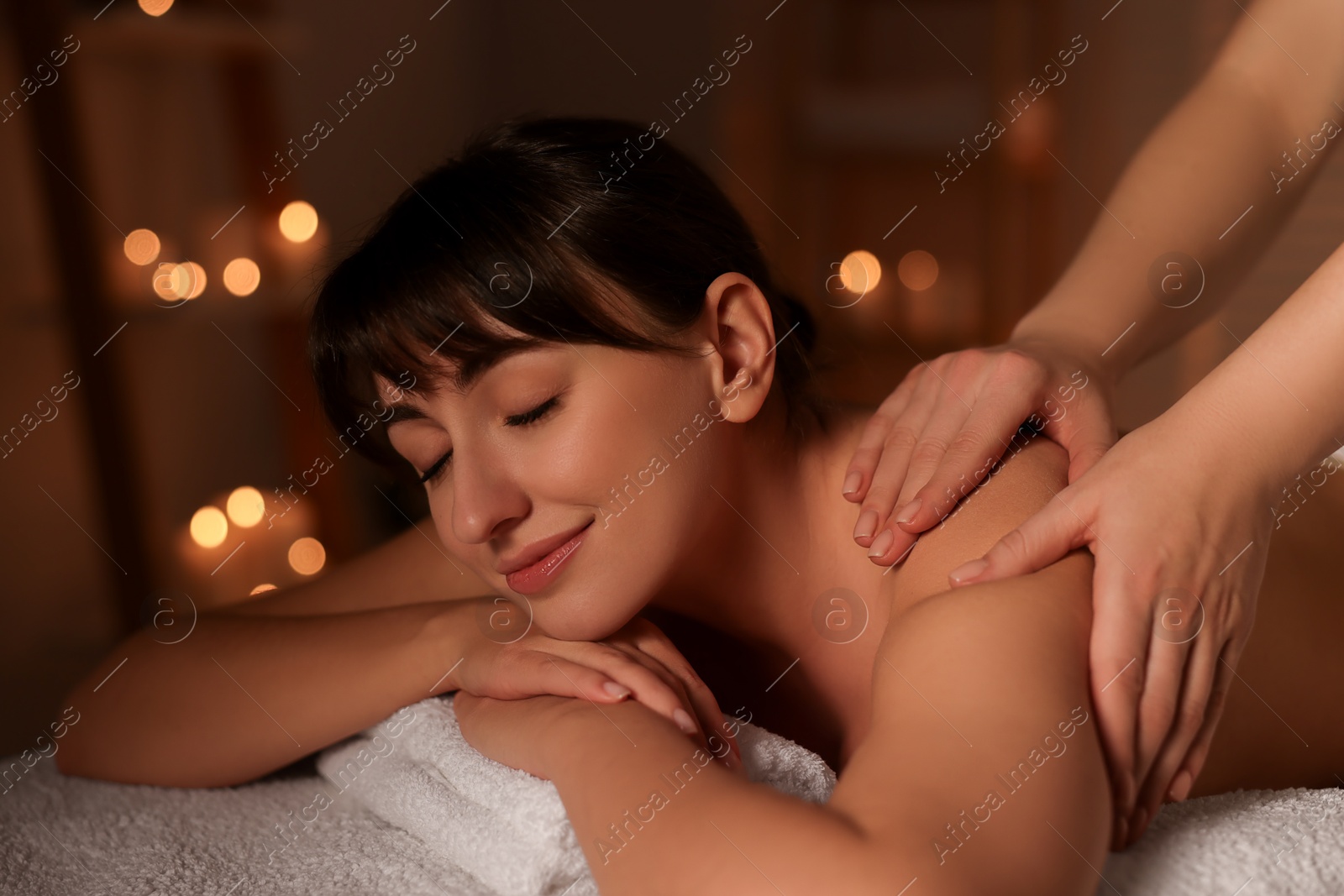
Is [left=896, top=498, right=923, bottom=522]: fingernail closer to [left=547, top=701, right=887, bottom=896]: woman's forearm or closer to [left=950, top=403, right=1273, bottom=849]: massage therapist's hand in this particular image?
[left=950, top=403, right=1273, bottom=849]: massage therapist's hand

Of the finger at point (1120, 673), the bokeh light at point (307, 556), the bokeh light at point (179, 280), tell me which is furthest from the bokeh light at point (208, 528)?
the finger at point (1120, 673)

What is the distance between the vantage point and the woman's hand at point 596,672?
873mm

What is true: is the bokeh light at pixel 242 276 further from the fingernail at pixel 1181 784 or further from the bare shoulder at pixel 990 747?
the fingernail at pixel 1181 784

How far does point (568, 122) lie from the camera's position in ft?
3.70

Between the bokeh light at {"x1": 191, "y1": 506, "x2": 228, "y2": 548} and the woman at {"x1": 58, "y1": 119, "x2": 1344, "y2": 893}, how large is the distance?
4.19 feet

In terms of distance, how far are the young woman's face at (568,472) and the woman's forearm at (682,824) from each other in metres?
0.17

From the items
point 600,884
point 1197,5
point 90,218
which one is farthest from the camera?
point 1197,5

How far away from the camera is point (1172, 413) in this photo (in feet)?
2.65

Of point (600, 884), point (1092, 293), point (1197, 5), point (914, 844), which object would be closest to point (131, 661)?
point (600, 884)

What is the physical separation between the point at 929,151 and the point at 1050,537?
2.48 m

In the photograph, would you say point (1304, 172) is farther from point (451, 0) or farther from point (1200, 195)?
point (451, 0)

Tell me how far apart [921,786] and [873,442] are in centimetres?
45

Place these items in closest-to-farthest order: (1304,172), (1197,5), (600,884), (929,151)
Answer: (600,884) → (1304,172) → (1197,5) → (929,151)

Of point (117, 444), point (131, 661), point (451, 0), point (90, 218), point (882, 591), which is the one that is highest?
point (451, 0)
